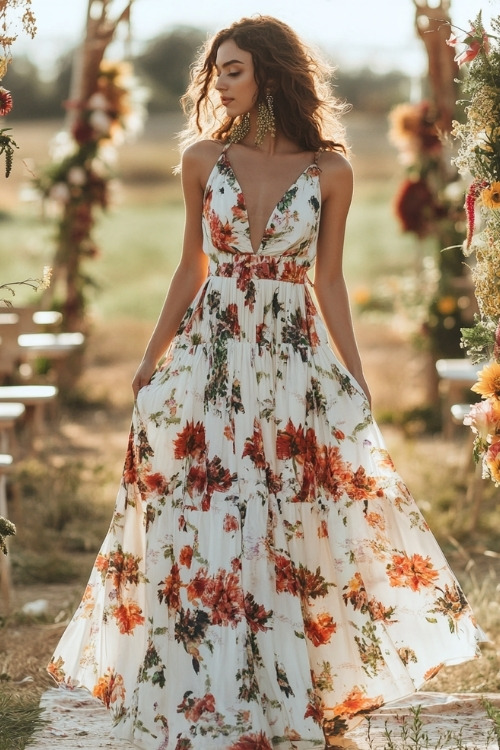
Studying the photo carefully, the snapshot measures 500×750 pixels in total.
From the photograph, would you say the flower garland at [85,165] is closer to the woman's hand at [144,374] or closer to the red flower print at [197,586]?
the woman's hand at [144,374]

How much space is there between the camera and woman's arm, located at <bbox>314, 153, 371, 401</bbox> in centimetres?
338

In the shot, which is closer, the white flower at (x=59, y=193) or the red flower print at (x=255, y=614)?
the red flower print at (x=255, y=614)

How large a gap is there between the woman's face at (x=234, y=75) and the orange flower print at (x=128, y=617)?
136 cm

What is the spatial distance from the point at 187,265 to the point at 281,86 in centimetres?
55

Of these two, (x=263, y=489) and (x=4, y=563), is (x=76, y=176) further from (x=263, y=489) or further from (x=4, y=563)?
(x=263, y=489)

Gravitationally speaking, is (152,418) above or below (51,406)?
above

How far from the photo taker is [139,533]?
3303 mm

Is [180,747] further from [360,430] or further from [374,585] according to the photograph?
[360,430]

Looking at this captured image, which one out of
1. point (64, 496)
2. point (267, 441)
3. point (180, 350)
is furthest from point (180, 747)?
point (64, 496)

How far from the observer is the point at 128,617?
327 centimetres

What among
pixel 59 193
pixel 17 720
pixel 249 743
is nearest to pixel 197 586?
pixel 249 743

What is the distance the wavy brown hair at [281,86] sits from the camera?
329 centimetres

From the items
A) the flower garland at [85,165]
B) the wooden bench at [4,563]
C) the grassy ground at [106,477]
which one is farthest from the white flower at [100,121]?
the wooden bench at [4,563]

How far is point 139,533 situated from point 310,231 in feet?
3.07
